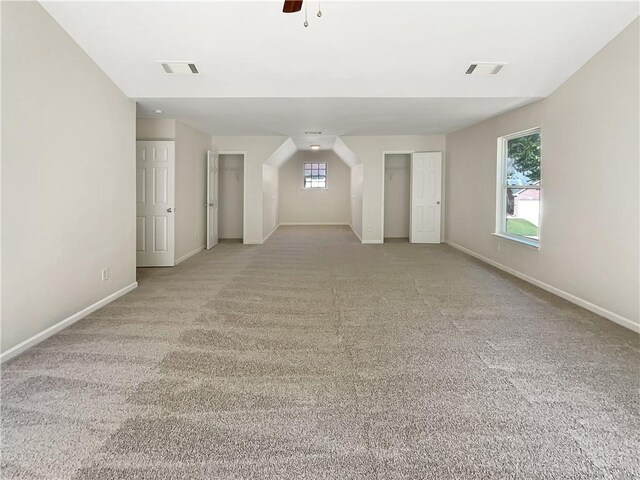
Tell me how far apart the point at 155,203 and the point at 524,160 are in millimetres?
5440

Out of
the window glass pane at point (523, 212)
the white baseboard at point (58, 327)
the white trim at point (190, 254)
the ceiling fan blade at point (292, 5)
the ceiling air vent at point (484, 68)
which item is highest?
the ceiling air vent at point (484, 68)

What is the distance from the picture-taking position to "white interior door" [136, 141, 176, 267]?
6.01 m

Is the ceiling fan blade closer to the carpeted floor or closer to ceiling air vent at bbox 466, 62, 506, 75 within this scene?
the carpeted floor

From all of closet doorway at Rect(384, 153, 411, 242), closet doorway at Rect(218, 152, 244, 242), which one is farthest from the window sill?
closet doorway at Rect(218, 152, 244, 242)

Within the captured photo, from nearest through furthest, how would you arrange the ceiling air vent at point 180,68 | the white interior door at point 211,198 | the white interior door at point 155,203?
1. the ceiling air vent at point 180,68
2. the white interior door at point 155,203
3. the white interior door at point 211,198

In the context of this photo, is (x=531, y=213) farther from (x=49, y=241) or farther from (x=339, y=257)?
(x=49, y=241)

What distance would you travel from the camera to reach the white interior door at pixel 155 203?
6008 millimetres

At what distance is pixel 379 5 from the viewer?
→ 3.32 m

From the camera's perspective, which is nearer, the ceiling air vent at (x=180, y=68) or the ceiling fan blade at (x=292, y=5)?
the ceiling fan blade at (x=292, y=5)

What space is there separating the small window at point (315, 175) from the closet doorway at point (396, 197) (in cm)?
383

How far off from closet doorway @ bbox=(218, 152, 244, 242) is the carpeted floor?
5285mm

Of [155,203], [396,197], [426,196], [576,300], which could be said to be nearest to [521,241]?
[576,300]

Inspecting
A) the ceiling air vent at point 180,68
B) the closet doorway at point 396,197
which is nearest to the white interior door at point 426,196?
the closet doorway at point 396,197

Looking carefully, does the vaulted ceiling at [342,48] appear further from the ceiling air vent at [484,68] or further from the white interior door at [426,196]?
the white interior door at [426,196]
